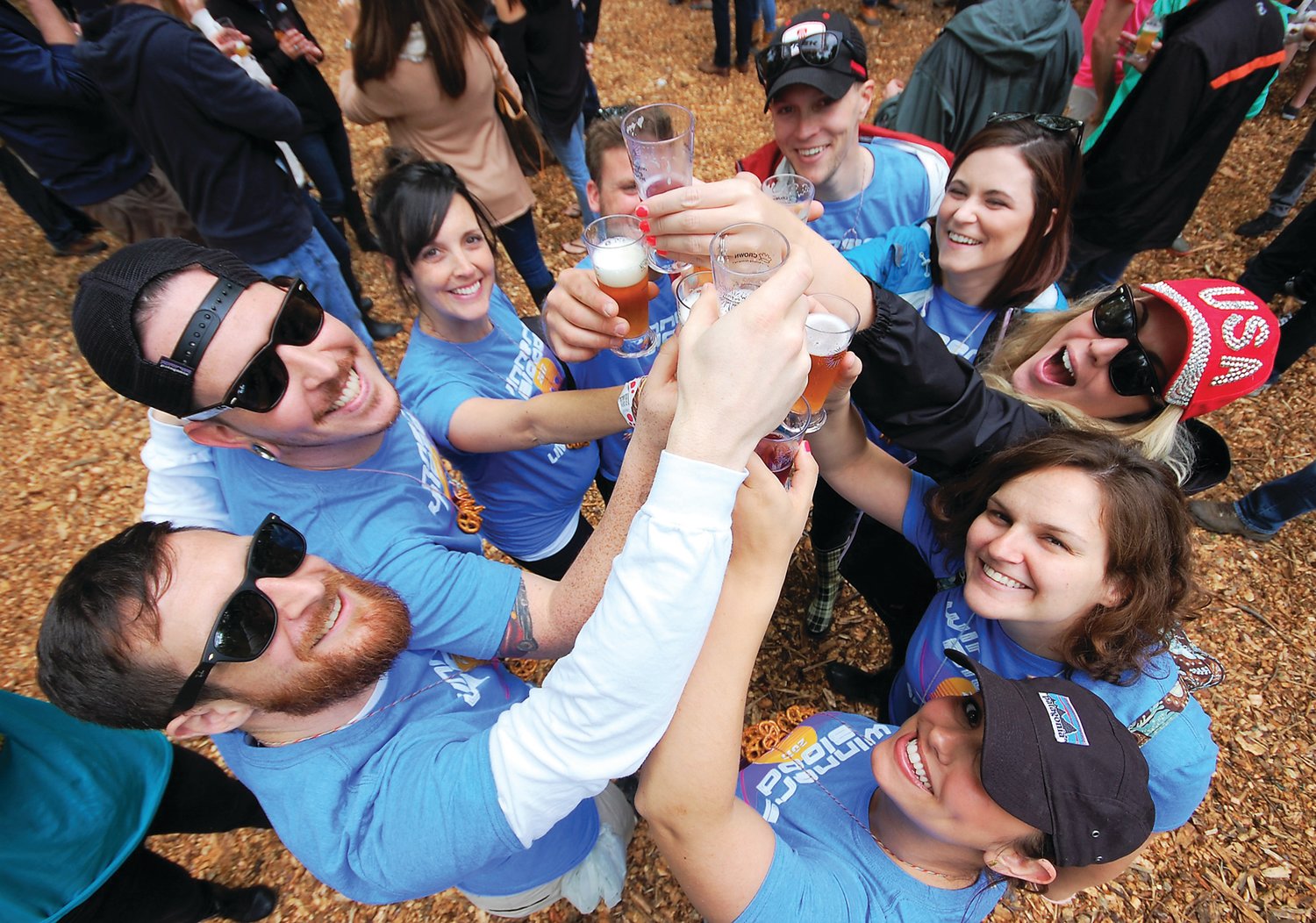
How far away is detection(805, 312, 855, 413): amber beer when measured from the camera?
1.61 metres

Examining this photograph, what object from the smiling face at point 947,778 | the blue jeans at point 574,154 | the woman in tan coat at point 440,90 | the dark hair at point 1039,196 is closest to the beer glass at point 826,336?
the smiling face at point 947,778

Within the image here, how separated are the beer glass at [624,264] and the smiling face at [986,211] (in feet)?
4.69

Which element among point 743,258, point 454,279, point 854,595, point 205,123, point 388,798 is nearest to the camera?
point 388,798

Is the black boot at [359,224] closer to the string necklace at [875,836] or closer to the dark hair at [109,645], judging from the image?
the dark hair at [109,645]

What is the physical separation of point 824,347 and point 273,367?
1647 mm

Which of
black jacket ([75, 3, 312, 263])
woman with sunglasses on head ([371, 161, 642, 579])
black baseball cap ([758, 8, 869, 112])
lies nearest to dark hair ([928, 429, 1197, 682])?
woman with sunglasses on head ([371, 161, 642, 579])

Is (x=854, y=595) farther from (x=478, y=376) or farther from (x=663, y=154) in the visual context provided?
(x=663, y=154)

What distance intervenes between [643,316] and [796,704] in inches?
103

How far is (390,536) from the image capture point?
1.92m

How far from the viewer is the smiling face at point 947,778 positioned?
1.64 meters

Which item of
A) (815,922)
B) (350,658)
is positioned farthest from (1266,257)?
(350,658)

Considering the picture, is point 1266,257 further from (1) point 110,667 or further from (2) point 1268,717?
(1) point 110,667

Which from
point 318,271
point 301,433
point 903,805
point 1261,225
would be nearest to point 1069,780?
point 903,805

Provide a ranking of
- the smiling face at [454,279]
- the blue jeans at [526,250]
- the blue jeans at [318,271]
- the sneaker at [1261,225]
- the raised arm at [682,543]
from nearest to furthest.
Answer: the raised arm at [682,543] < the smiling face at [454,279] < the blue jeans at [318,271] < the blue jeans at [526,250] < the sneaker at [1261,225]
